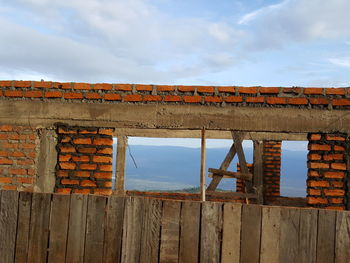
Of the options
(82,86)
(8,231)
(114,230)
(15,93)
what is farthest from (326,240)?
(15,93)

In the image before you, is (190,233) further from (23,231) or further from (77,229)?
(23,231)

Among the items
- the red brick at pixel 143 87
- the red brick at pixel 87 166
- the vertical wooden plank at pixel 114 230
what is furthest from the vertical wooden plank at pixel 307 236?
the red brick at pixel 87 166

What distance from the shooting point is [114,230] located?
2.70 metres

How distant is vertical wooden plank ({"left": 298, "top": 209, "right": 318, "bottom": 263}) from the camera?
2.55 meters

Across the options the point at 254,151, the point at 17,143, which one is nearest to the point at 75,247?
the point at 17,143

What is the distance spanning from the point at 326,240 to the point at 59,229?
2.05 m

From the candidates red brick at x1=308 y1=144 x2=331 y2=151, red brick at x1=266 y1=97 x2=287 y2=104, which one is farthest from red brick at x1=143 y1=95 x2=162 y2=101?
red brick at x1=308 y1=144 x2=331 y2=151

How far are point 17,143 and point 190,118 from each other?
113 inches

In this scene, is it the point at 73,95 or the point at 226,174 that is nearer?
the point at 73,95

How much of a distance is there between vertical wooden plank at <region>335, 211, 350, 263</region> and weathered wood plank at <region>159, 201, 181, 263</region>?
1175 mm

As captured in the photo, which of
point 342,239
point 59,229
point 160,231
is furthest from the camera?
point 59,229

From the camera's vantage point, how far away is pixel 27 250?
2.80 m

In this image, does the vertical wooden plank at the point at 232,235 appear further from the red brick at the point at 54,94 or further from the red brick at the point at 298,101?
the red brick at the point at 54,94

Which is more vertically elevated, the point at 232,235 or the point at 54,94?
the point at 54,94
